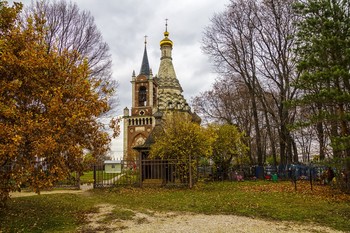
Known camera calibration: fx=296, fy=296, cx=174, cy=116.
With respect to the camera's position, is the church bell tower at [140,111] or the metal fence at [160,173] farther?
the church bell tower at [140,111]

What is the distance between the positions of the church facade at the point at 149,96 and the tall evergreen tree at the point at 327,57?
117ft

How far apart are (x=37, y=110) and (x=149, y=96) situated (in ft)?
139

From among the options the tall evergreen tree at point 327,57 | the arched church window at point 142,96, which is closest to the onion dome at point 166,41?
the arched church window at point 142,96

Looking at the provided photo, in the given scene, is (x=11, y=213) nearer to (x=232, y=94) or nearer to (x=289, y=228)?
(x=289, y=228)

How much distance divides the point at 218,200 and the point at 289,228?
15.0ft

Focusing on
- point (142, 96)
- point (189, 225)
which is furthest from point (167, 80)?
point (189, 225)

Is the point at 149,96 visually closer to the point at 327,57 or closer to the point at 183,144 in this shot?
the point at 183,144

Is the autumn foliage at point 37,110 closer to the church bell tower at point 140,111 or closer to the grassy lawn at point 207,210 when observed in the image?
the grassy lawn at point 207,210

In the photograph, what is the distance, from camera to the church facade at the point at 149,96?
48906 mm

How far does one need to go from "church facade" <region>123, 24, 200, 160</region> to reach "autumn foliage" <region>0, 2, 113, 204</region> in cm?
3797

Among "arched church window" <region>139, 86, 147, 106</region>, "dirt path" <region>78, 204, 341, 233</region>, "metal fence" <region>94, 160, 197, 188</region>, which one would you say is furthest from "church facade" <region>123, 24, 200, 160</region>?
"dirt path" <region>78, 204, 341, 233</region>

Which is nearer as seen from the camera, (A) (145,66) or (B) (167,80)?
(B) (167,80)

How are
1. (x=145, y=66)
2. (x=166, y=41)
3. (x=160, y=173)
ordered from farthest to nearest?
(x=145, y=66), (x=166, y=41), (x=160, y=173)

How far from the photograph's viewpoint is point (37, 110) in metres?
8.89
